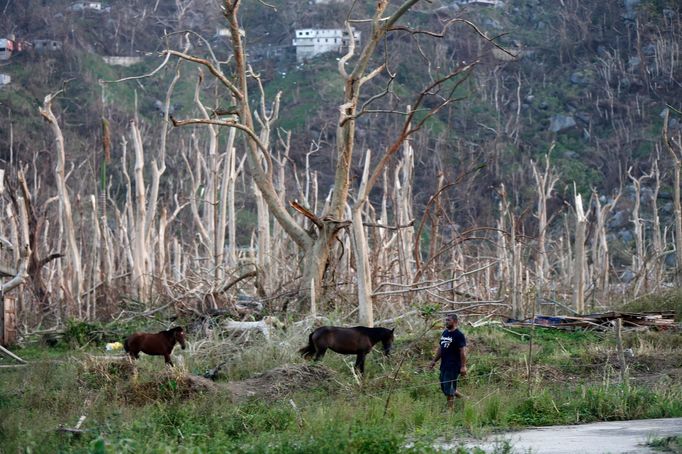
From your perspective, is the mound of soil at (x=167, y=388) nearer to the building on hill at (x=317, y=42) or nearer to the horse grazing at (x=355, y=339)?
the horse grazing at (x=355, y=339)

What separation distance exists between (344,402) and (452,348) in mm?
1485

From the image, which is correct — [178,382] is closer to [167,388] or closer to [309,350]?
[167,388]

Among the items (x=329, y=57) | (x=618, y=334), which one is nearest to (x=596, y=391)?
(x=618, y=334)

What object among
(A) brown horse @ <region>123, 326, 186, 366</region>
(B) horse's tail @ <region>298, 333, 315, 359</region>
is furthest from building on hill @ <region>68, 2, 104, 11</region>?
(B) horse's tail @ <region>298, 333, 315, 359</region>

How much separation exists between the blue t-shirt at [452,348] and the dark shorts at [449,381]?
0.05 m

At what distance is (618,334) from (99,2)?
237ft

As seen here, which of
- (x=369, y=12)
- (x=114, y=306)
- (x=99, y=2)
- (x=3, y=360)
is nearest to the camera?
(x=3, y=360)

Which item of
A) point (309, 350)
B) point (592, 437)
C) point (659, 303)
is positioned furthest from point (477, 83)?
point (592, 437)

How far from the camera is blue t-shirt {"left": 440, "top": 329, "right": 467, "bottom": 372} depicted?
11.3 meters

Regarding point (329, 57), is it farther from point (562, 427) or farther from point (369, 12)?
point (562, 427)

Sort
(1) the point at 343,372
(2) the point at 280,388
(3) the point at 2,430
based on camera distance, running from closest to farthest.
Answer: (3) the point at 2,430
(2) the point at 280,388
(1) the point at 343,372

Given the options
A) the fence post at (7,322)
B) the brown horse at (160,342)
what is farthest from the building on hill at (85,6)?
the brown horse at (160,342)

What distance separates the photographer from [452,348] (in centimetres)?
1138

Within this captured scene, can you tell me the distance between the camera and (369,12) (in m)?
70.9
